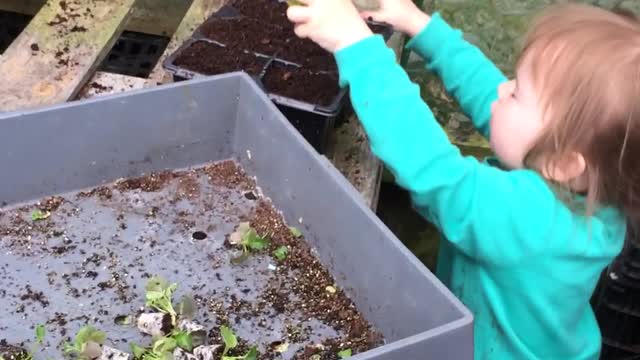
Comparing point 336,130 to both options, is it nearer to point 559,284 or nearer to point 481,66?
point 481,66

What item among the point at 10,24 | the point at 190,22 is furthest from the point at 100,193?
the point at 10,24

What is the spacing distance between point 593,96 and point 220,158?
0.56m

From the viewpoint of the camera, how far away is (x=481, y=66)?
121 centimetres

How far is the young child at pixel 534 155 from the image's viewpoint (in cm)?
91

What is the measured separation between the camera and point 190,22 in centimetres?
158

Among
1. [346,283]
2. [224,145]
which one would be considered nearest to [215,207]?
[224,145]

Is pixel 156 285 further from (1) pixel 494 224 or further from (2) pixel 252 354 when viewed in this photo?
(1) pixel 494 224

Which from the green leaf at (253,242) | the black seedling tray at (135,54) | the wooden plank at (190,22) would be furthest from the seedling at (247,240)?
the black seedling tray at (135,54)

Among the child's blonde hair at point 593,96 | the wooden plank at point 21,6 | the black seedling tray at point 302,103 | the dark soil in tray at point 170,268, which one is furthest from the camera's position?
the wooden plank at point 21,6

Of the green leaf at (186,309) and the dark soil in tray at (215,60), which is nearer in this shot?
the green leaf at (186,309)

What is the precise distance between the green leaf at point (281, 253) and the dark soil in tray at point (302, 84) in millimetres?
227

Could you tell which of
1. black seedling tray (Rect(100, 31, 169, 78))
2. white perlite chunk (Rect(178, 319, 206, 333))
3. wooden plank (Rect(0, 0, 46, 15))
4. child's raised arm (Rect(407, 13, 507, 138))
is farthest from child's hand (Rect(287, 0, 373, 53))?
wooden plank (Rect(0, 0, 46, 15))

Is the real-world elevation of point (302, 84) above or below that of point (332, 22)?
below

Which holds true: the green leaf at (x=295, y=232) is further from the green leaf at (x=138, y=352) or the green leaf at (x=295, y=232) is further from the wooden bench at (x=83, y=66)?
the green leaf at (x=138, y=352)
